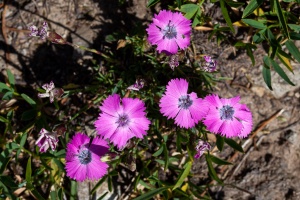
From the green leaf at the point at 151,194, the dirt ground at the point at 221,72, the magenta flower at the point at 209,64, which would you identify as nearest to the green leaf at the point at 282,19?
the magenta flower at the point at 209,64

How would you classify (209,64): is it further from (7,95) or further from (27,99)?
(7,95)

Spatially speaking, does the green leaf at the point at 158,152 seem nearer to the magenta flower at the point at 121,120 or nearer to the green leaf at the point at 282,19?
the magenta flower at the point at 121,120

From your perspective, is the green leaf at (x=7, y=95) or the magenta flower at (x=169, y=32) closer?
the magenta flower at (x=169, y=32)

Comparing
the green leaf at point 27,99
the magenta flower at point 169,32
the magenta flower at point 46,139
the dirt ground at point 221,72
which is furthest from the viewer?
the dirt ground at point 221,72

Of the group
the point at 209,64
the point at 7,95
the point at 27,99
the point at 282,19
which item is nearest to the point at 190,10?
the point at 209,64

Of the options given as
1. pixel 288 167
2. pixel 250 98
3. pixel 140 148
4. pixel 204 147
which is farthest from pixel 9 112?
pixel 288 167

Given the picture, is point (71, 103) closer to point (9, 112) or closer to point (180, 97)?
point (9, 112)

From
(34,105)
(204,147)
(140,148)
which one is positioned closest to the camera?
(204,147)
